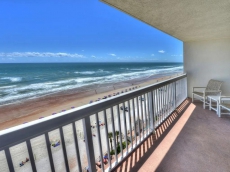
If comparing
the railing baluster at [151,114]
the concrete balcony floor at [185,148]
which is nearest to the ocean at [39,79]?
the railing baluster at [151,114]

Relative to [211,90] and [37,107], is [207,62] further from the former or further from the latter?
[37,107]

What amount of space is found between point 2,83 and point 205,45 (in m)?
17.8

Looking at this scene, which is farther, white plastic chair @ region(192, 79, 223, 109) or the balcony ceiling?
white plastic chair @ region(192, 79, 223, 109)

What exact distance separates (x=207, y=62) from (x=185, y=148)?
346cm

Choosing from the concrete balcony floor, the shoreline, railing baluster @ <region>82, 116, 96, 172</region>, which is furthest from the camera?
the shoreline

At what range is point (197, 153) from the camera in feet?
5.58

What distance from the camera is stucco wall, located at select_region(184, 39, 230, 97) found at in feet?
12.6

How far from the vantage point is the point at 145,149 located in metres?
1.80

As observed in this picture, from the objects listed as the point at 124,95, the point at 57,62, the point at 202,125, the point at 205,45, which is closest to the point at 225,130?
the point at 202,125

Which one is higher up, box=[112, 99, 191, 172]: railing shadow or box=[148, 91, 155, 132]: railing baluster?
box=[148, 91, 155, 132]: railing baluster

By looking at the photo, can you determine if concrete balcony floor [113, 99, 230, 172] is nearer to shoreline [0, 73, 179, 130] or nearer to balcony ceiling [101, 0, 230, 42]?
balcony ceiling [101, 0, 230, 42]

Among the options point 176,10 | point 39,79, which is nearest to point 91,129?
point 176,10

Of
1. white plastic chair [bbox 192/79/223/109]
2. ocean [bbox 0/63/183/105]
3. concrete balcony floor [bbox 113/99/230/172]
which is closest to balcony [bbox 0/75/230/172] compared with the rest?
concrete balcony floor [bbox 113/99/230/172]

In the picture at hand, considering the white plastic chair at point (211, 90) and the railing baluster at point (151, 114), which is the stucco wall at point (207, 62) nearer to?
the white plastic chair at point (211, 90)
